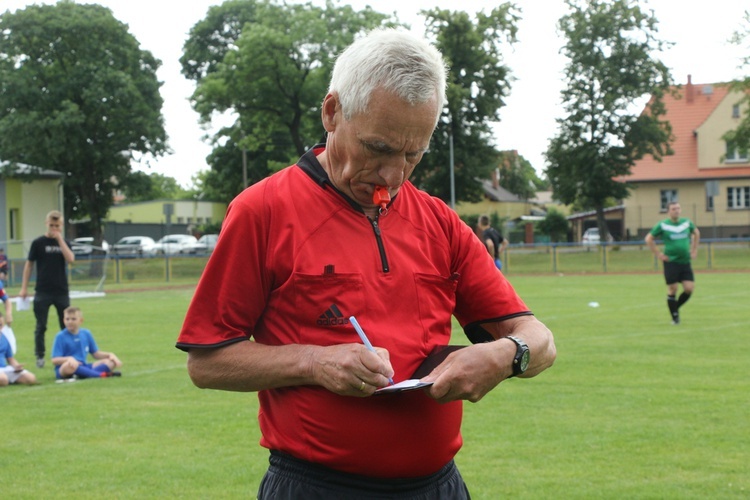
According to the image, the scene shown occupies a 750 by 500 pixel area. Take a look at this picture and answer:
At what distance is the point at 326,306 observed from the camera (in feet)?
8.46

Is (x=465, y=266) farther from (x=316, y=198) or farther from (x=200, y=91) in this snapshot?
(x=200, y=91)

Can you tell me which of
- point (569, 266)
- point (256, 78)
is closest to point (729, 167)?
point (569, 266)

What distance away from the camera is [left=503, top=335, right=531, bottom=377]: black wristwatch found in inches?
104

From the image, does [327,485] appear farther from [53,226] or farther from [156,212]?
[156,212]

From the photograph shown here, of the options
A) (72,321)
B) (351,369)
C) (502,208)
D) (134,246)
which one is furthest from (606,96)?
(351,369)

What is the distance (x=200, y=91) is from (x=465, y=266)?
5361 centimetres

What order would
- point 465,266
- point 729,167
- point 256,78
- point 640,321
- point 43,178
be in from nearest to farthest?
point 465,266
point 640,321
point 256,78
point 43,178
point 729,167

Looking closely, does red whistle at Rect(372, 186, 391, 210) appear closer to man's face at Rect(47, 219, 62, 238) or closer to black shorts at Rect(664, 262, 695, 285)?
man's face at Rect(47, 219, 62, 238)

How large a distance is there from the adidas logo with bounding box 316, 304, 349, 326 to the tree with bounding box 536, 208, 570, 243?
68753 millimetres

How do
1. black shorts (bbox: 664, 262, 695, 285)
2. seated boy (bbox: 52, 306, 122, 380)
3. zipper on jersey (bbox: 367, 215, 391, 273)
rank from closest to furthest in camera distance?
zipper on jersey (bbox: 367, 215, 391, 273), seated boy (bbox: 52, 306, 122, 380), black shorts (bbox: 664, 262, 695, 285)

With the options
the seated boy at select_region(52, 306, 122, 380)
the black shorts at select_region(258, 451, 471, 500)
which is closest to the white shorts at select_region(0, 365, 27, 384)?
the seated boy at select_region(52, 306, 122, 380)

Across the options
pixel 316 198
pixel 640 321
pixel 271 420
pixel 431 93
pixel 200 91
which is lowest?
pixel 640 321

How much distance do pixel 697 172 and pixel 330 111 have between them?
2759 inches

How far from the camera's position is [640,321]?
18.5 metres
